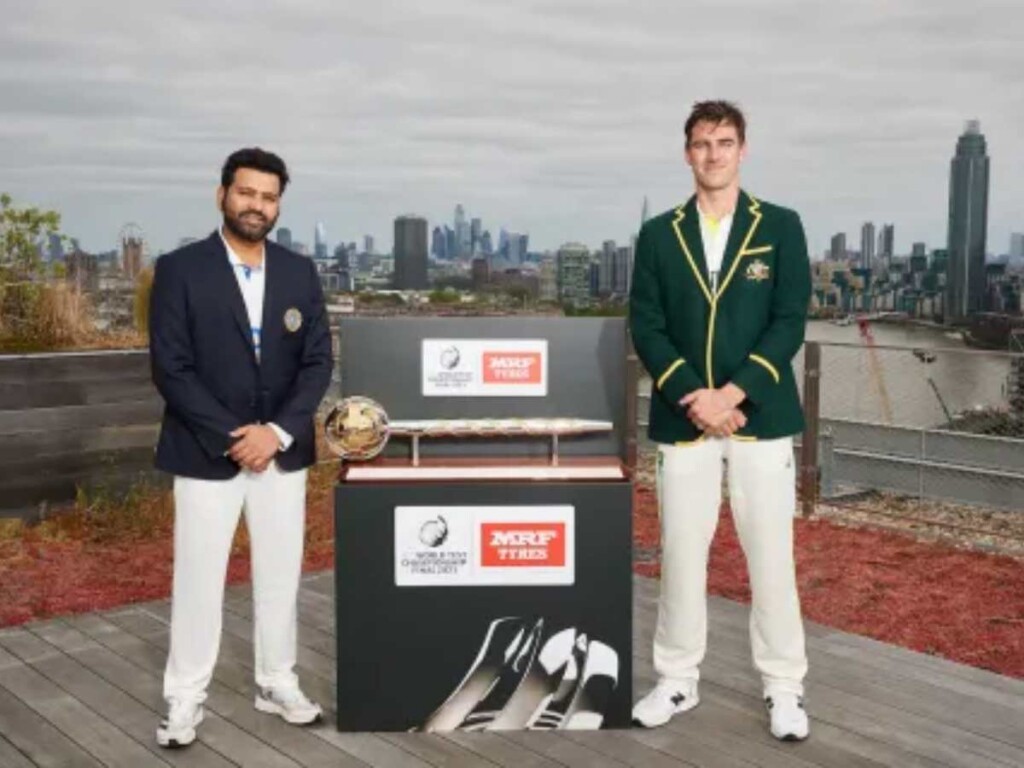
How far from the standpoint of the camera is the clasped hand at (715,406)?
326cm

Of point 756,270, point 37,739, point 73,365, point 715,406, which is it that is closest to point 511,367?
point 715,406

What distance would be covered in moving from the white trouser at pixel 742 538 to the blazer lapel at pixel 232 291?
128cm

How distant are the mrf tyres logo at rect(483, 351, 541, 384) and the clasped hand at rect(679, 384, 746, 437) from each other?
24.4 inches

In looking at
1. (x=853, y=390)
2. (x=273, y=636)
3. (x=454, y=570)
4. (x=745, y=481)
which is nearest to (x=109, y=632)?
(x=273, y=636)

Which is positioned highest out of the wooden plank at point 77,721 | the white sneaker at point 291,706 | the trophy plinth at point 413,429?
the trophy plinth at point 413,429

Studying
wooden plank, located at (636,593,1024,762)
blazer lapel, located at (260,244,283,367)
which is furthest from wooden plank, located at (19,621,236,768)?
wooden plank, located at (636,593,1024,762)

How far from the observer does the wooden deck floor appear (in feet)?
10.6

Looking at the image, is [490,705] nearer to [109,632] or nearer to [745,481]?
[745,481]

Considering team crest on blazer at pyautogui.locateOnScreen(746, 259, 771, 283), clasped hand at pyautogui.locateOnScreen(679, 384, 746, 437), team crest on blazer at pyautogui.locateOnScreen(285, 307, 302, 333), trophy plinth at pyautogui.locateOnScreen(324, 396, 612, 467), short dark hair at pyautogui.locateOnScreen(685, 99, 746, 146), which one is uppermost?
short dark hair at pyautogui.locateOnScreen(685, 99, 746, 146)

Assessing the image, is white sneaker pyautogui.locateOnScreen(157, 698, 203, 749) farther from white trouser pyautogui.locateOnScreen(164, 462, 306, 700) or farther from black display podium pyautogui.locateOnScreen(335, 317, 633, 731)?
black display podium pyautogui.locateOnScreen(335, 317, 633, 731)

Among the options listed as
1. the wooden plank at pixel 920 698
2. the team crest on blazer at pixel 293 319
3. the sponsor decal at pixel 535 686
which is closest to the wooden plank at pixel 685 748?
the sponsor decal at pixel 535 686

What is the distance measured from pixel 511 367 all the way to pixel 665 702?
116 centimetres

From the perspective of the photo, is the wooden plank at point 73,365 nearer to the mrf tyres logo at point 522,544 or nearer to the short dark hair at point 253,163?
the short dark hair at point 253,163

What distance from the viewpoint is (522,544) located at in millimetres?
3348
